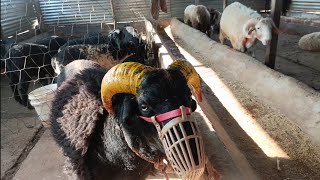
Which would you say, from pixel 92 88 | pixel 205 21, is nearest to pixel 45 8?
pixel 205 21

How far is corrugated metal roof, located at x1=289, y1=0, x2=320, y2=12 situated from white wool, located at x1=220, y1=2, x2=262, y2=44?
477 centimetres

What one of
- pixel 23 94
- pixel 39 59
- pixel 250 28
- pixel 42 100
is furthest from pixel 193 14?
pixel 42 100

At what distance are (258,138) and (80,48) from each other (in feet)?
11.3

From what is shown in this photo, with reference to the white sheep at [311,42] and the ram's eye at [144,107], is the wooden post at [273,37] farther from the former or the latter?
the ram's eye at [144,107]

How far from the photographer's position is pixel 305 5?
1130cm

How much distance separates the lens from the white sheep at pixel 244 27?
18.3 ft

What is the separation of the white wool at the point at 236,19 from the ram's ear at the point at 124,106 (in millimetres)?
5355

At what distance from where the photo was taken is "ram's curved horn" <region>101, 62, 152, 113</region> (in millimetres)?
1647

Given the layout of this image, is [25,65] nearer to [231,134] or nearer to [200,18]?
[231,134]

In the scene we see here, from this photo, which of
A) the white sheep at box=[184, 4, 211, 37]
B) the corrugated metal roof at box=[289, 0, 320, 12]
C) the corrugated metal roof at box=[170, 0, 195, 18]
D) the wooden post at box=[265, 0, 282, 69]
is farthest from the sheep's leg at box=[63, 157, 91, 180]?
the corrugated metal roof at box=[170, 0, 195, 18]

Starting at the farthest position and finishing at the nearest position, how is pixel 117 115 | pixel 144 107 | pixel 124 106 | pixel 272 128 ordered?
pixel 272 128 → pixel 117 115 → pixel 124 106 → pixel 144 107

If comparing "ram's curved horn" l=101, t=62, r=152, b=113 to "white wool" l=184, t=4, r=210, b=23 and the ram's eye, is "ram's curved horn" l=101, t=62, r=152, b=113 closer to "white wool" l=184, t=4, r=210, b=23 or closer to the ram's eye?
the ram's eye

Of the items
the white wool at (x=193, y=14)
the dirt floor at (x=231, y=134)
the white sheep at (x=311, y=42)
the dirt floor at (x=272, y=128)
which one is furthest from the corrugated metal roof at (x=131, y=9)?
the white sheep at (x=311, y=42)

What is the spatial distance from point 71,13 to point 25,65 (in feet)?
23.0
